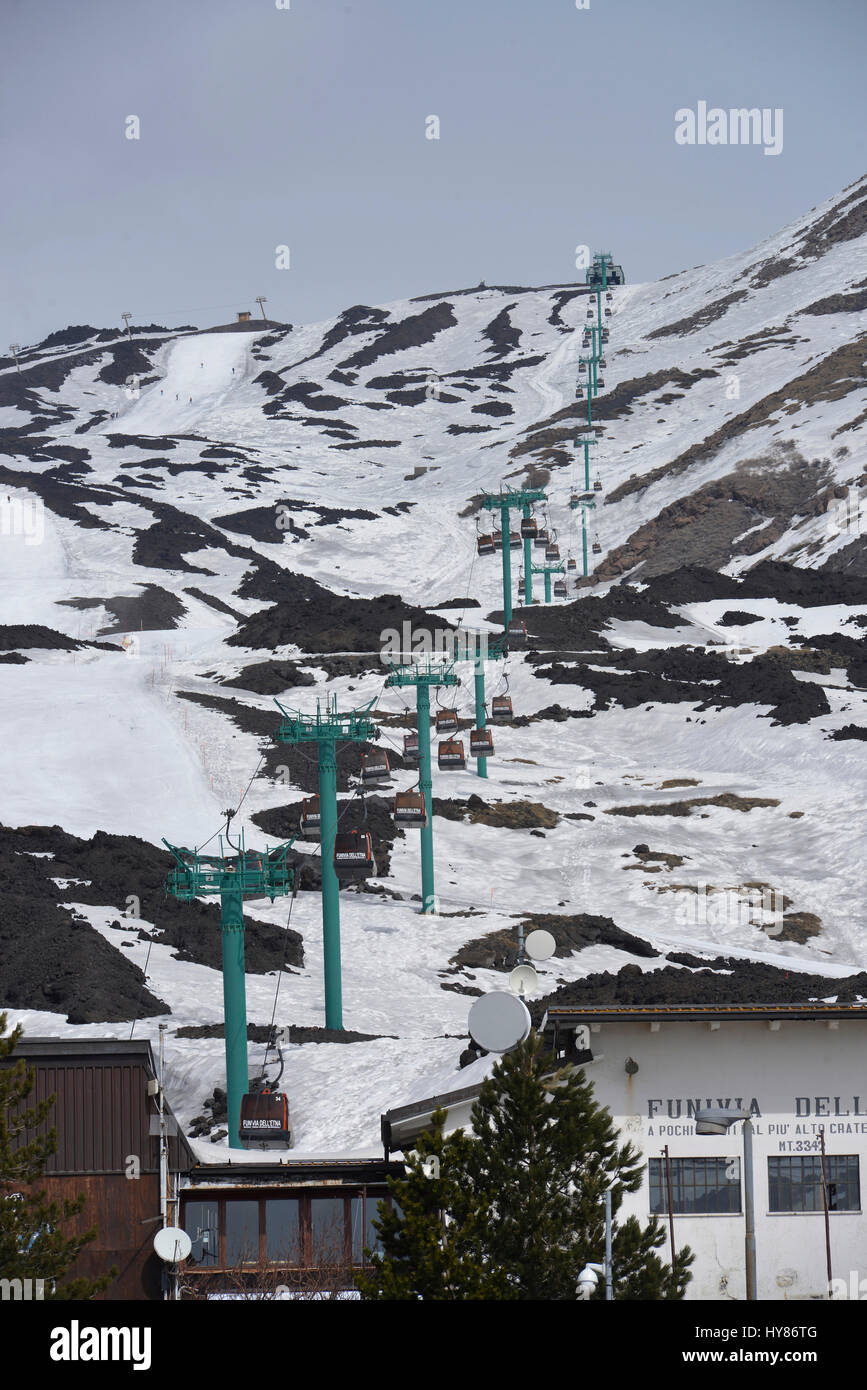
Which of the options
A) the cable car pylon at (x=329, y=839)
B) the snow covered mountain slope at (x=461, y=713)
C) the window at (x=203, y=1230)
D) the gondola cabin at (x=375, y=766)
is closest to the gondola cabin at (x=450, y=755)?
the snow covered mountain slope at (x=461, y=713)

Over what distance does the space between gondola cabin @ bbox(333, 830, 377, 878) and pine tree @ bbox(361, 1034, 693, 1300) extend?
23590mm

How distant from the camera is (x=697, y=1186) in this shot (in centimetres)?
2019

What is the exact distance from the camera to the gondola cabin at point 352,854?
135ft

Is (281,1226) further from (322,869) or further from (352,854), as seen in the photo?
(322,869)

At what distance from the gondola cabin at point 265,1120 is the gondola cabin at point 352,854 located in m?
12.7

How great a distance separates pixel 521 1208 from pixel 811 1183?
16.0ft

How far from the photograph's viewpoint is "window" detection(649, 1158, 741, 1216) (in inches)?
790

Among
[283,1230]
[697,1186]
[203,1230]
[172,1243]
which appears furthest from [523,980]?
[203,1230]

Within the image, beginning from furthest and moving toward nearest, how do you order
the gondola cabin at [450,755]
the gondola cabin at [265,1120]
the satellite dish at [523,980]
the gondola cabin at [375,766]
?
the gondola cabin at [450,755], the gondola cabin at [375,766], the gondola cabin at [265,1120], the satellite dish at [523,980]

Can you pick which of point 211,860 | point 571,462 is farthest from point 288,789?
point 571,462

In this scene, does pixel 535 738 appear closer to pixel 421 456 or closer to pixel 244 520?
pixel 244 520

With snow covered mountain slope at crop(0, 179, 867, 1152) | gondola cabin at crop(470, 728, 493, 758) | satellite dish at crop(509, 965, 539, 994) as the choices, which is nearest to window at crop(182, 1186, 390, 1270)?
satellite dish at crop(509, 965, 539, 994)

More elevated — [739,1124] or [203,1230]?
[739,1124]

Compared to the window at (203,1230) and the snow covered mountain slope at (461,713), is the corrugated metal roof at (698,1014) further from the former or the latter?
the snow covered mountain slope at (461,713)
